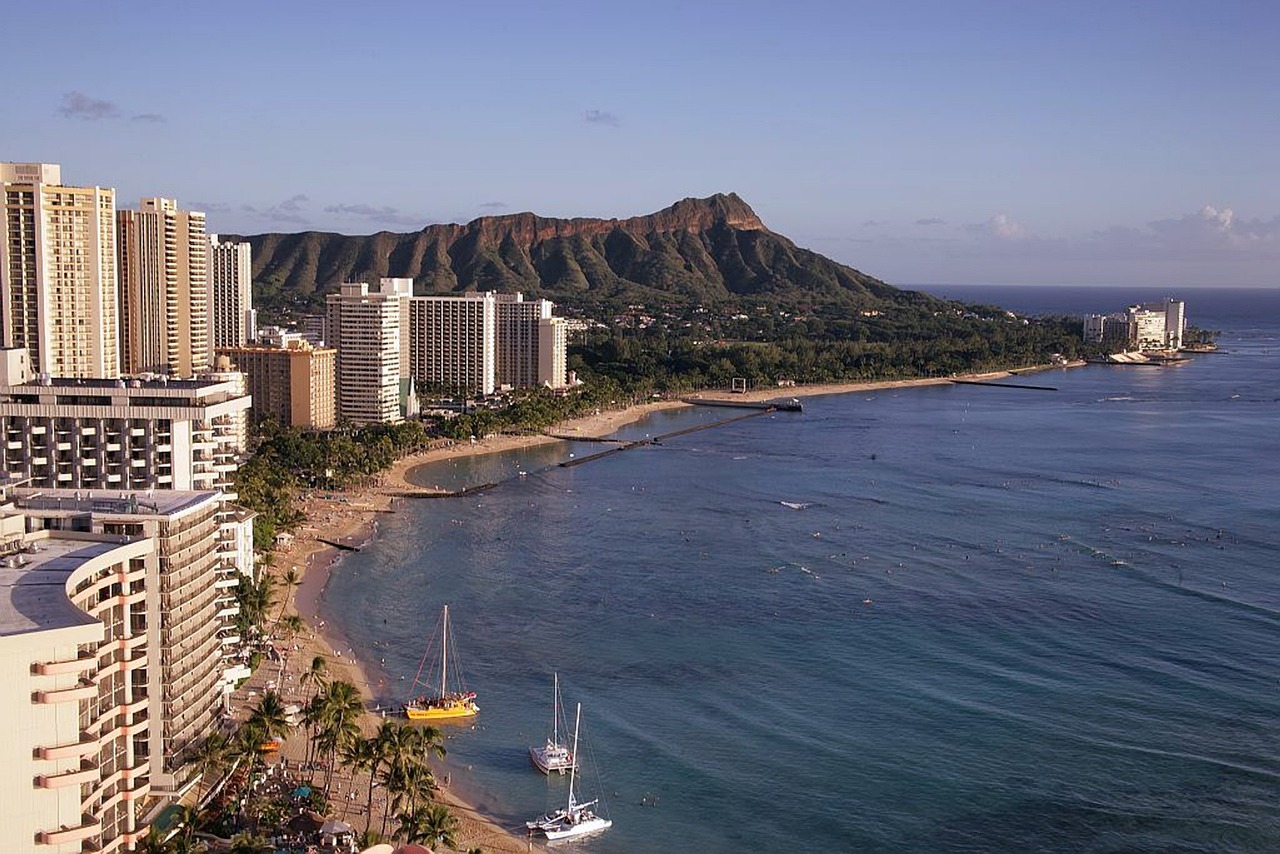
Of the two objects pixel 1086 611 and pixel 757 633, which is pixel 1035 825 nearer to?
pixel 757 633

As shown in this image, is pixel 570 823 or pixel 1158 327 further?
pixel 1158 327

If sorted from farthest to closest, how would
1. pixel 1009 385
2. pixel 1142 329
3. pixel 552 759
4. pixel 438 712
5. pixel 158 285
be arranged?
pixel 1142 329, pixel 1009 385, pixel 158 285, pixel 438 712, pixel 552 759

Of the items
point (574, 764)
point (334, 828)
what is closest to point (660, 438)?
point (574, 764)

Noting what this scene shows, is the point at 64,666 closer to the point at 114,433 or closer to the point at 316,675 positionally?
the point at 316,675

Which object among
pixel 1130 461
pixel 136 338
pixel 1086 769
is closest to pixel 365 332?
pixel 136 338

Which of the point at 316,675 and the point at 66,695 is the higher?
the point at 66,695

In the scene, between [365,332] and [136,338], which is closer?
[136,338]
